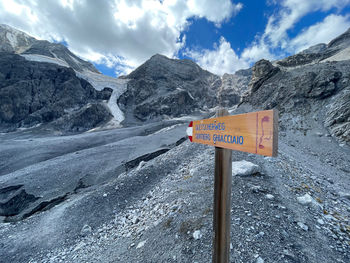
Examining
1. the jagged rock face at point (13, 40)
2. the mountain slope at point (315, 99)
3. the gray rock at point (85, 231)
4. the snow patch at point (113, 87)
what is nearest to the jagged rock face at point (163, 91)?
the snow patch at point (113, 87)

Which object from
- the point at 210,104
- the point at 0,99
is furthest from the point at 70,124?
the point at 210,104

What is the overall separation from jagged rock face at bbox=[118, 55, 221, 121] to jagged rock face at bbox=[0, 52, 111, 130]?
1427cm

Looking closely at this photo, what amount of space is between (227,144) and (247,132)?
320 mm

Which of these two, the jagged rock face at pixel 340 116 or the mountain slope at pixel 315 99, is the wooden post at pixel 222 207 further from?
the jagged rock face at pixel 340 116

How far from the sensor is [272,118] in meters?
1.20

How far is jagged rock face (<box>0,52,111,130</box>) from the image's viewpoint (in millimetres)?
37125

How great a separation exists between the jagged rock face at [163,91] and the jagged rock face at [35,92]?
14.3 m

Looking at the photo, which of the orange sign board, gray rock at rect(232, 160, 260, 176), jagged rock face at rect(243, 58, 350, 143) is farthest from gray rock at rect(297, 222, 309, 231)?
jagged rock face at rect(243, 58, 350, 143)

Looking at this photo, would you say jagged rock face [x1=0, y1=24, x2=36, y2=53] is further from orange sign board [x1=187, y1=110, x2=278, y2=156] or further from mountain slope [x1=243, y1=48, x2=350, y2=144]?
mountain slope [x1=243, y1=48, x2=350, y2=144]

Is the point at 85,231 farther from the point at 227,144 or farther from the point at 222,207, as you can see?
the point at 227,144

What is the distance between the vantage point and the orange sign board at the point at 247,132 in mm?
1222

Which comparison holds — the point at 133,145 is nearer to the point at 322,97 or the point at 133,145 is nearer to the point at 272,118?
the point at 272,118

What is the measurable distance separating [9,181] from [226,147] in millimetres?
13266

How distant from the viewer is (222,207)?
69.0 inches
